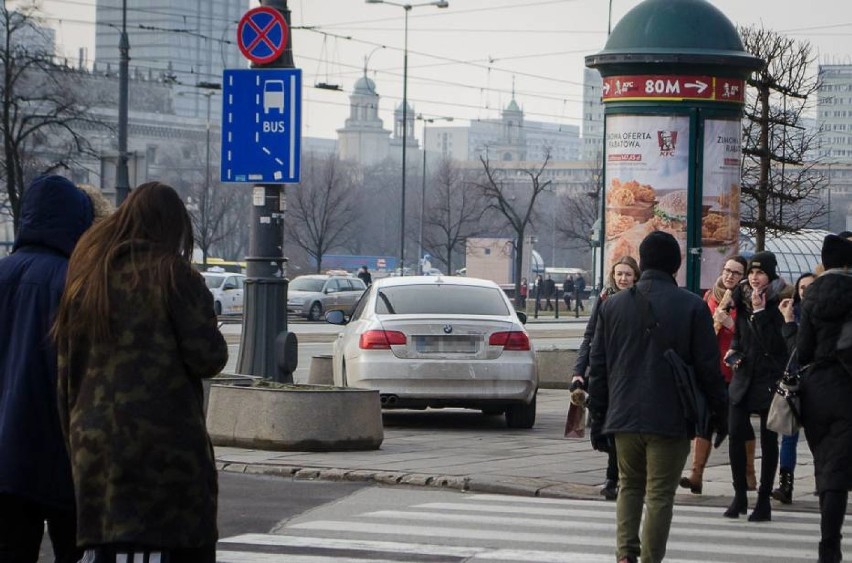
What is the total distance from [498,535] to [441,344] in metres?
5.59

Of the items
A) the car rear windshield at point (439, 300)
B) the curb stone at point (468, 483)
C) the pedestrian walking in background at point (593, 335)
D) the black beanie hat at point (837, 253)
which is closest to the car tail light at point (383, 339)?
the car rear windshield at point (439, 300)

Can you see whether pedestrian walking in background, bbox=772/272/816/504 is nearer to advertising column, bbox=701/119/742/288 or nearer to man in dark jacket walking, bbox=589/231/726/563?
man in dark jacket walking, bbox=589/231/726/563

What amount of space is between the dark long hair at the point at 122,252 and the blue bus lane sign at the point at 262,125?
10.2 m

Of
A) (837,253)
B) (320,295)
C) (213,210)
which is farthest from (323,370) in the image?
(213,210)

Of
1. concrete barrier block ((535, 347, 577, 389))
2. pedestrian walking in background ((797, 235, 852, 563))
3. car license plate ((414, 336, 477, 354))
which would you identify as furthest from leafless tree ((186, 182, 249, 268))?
pedestrian walking in background ((797, 235, 852, 563))

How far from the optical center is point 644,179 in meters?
17.9

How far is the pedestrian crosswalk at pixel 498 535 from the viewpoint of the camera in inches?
336

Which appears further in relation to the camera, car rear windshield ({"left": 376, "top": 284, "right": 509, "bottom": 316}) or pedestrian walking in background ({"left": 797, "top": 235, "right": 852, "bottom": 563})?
car rear windshield ({"left": 376, "top": 284, "right": 509, "bottom": 316})

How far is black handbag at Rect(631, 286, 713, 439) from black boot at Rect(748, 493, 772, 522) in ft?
8.72

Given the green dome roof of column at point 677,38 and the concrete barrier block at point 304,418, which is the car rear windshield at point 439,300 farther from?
the green dome roof of column at point 677,38

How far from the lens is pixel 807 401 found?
835 centimetres

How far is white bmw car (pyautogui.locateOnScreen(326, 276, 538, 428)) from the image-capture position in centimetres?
1473

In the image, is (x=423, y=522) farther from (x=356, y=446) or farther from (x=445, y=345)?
(x=445, y=345)

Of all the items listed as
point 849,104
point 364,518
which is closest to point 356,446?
point 364,518
